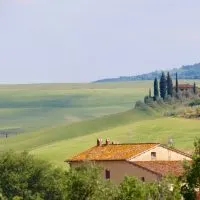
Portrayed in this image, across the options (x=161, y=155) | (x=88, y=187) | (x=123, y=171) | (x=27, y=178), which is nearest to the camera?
(x=88, y=187)

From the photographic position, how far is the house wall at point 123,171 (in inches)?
3150

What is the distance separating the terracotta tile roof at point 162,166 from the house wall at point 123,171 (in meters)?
0.37

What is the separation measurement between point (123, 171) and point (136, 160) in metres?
1.54

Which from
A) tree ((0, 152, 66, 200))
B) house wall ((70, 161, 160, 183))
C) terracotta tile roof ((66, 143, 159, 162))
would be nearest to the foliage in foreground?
tree ((0, 152, 66, 200))

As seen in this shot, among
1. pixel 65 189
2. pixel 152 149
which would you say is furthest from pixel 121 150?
pixel 65 189

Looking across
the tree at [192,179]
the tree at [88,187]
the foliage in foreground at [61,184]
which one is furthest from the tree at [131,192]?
the tree at [192,179]

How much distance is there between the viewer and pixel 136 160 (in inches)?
3250

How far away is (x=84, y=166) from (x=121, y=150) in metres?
15.9

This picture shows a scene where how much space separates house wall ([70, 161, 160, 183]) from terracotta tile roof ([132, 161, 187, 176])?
37 centimetres

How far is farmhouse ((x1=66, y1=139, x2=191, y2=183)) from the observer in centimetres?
8006

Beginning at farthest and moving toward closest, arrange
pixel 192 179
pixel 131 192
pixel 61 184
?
1. pixel 61 184
2. pixel 131 192
3. pixel 192 179

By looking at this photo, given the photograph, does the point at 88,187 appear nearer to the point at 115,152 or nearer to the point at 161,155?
the point at 115,152

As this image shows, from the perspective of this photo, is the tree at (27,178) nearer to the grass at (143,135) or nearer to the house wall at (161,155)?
the house wall at (161,155)

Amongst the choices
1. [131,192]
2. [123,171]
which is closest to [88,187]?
[131,192]
